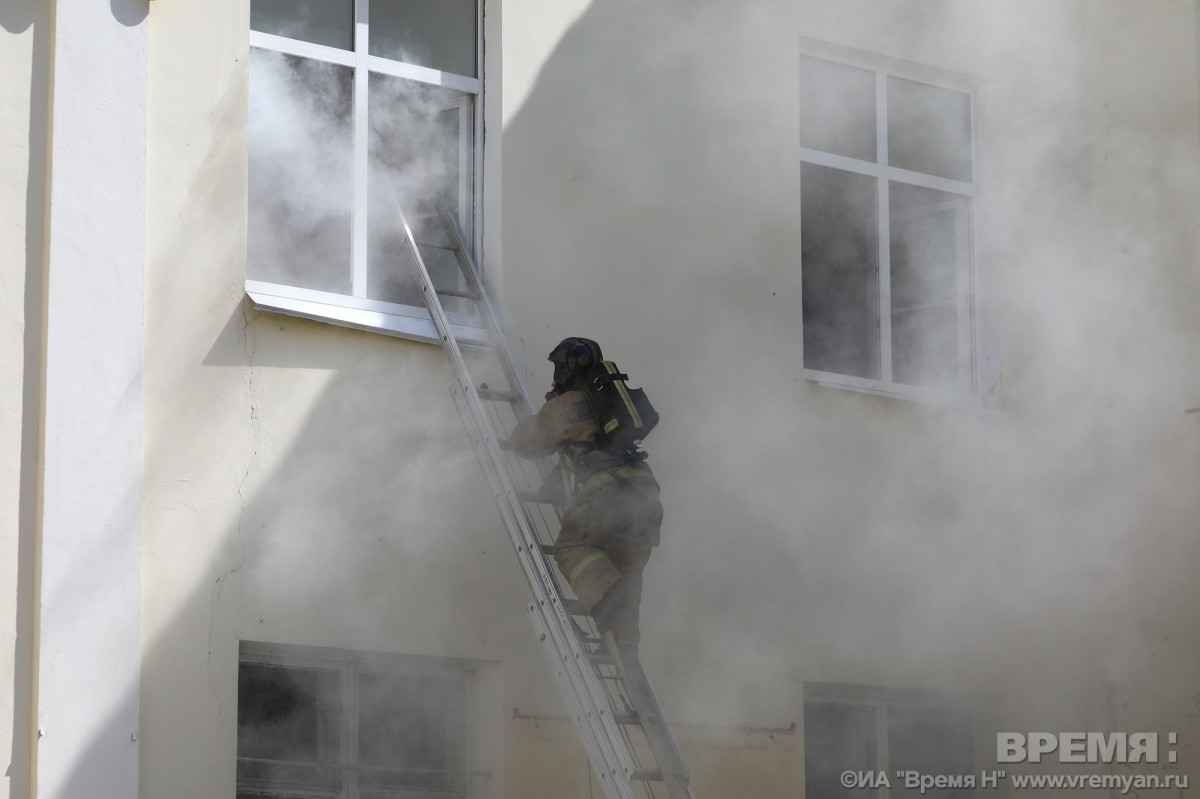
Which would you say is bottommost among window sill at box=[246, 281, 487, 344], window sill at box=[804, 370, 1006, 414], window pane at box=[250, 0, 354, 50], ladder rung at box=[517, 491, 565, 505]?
ladder rung at box=[517, 491, 565, 505]

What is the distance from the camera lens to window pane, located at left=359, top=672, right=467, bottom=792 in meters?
6.11

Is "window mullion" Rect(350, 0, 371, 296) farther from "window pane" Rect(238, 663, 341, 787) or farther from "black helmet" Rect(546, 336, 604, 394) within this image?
"window pane" Rect(238, 663, 341, 787)

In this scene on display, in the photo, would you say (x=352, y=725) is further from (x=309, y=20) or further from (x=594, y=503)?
(x=309, y=20)

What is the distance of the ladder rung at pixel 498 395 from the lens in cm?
629

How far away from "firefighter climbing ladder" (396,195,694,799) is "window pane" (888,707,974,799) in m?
1.75

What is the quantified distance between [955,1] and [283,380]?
14.4 ft

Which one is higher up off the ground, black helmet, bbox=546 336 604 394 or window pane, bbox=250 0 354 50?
window pane, bbox=250 0 354 50

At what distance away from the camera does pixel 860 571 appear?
7.40 metres

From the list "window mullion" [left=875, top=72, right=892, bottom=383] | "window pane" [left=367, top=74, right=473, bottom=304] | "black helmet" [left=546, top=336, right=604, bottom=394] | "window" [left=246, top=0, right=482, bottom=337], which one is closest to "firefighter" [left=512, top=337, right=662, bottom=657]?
"black helmet" [left=546, top=336, right=604, bottom=394]

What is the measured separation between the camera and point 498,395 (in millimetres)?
6324

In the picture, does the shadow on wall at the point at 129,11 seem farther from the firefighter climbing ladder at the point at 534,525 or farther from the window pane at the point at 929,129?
the window pane at the point at 929,129

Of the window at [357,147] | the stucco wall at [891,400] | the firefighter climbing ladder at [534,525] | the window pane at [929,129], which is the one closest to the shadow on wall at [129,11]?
the window at [357,147]

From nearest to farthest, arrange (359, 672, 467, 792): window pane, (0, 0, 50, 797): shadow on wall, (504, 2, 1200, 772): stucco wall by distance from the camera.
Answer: (0, 0, 50, 797): shadow on wall, (359, 672, 467, 792): window pane, (504, 2, 1200, 772): stucco wall

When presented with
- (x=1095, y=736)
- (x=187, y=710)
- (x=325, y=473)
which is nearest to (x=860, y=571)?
(x=1095, y=736)
